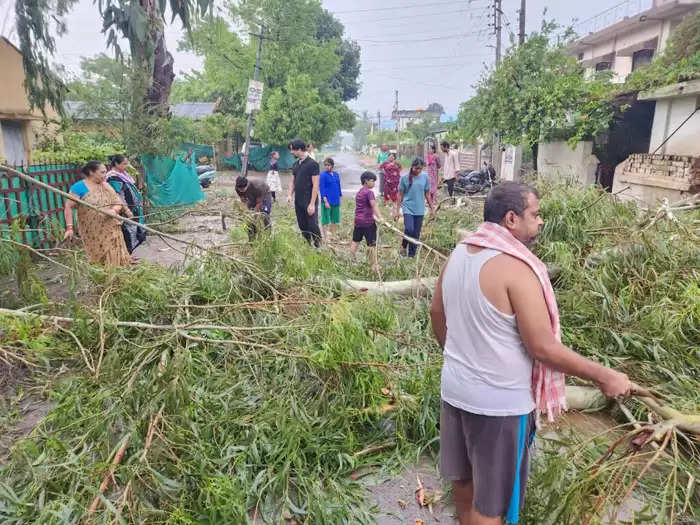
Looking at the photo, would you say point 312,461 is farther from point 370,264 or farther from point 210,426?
point 370,264

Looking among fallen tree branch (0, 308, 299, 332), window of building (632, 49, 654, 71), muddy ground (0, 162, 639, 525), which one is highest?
window of building (632, 49, 654, 71)

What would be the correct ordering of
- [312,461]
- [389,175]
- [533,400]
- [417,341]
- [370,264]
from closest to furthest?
1. [533,400]
2. [312,461]
3. [417,341]
4. [370,264]
5. [389,175]

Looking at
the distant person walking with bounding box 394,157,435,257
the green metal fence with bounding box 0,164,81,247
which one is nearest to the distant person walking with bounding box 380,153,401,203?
the distant person walking with bounding box 394,157,435,257

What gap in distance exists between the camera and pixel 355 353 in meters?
3.02

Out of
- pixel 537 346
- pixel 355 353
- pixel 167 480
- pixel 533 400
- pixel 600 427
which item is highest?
pixel 537 346

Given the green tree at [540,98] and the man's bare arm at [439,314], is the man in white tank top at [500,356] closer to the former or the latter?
the man's bare arm at [439,314]

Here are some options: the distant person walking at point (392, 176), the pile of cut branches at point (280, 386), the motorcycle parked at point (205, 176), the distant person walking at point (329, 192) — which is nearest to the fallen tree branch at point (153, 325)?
the pile of cut branches at point (280, 386)

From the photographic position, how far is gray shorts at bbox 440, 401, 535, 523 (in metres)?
1.75

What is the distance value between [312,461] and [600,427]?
1929 millimetres

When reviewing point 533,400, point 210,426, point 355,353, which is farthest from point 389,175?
point 533,400

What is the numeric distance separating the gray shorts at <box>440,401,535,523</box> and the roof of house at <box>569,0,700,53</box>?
15172 millimetres

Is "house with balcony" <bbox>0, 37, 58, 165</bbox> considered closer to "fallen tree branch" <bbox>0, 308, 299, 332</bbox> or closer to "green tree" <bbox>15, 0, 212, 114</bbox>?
"green tree" <bbox>15, 0, 212, 114</bbox>

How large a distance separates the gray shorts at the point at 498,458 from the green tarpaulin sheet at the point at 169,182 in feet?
33.0

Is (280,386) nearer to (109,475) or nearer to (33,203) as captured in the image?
(109,475)
